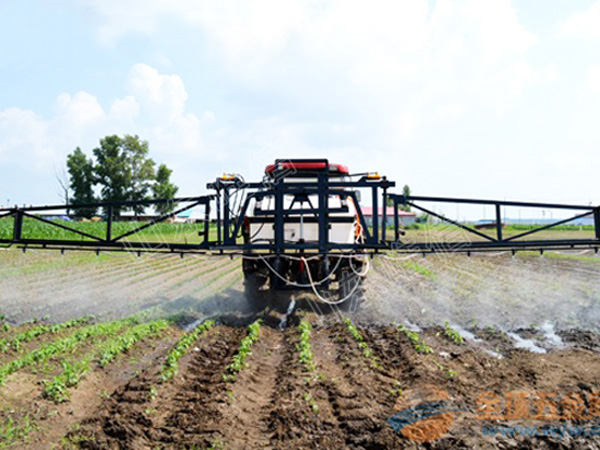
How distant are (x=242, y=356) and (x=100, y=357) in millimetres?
2210

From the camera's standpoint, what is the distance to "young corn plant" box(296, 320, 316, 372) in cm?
641

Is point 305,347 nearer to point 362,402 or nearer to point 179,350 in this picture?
point 179,350

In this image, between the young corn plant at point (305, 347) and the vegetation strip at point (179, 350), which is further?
the young corn plant at point (305, 347)

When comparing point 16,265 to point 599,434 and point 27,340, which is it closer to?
point 27,340

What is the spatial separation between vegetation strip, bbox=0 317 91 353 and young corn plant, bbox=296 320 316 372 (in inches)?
182

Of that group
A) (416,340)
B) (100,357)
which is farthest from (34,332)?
(416,340)

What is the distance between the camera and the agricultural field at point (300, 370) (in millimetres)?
4305

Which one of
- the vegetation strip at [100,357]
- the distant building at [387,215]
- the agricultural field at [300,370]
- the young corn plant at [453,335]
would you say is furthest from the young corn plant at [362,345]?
the vegetation strip at [100,357]

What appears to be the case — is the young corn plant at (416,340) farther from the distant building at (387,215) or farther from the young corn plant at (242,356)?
the young corn plant at (242,356)

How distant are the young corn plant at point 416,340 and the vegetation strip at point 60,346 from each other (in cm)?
549

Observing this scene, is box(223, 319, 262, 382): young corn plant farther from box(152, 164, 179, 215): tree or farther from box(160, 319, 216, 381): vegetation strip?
box(152, 164, 179, 215): tree

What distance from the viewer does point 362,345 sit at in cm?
740

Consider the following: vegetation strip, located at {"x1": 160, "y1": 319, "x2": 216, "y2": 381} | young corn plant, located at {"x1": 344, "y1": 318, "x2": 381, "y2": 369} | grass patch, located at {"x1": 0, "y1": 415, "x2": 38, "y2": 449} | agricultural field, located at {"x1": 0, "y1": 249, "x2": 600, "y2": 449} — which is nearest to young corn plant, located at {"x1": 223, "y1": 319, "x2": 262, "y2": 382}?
agricultural field, located at {"x1": 0, "y1": 249, "x2": 600, "y2": 449}

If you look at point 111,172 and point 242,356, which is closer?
point 242,356
